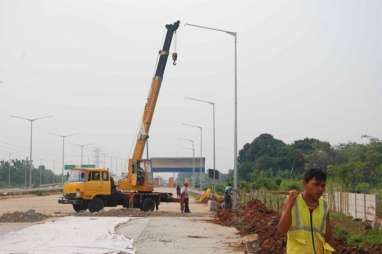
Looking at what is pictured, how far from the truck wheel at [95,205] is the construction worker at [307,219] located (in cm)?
3128

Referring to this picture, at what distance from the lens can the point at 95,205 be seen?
122 feet

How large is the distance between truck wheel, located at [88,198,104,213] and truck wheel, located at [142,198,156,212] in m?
2.42

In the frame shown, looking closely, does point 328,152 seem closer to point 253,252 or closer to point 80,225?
point 80,225

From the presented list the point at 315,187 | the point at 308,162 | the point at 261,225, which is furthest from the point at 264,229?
the point at 308,162

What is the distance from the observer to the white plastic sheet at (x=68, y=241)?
16359 mm

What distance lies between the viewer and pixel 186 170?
423 feet

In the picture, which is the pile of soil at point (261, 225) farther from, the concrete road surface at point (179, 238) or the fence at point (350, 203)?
the fence at point (350, 203)

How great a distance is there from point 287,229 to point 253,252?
10.0 m

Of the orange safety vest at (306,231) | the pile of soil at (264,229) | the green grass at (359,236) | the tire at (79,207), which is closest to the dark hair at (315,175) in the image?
the orange safety vest at (306,231)

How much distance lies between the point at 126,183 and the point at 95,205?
7.26 ft

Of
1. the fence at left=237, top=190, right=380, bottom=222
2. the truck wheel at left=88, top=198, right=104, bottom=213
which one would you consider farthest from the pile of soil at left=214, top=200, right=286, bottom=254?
the truck wheel at left=88, top=198, right=104, bottom=213

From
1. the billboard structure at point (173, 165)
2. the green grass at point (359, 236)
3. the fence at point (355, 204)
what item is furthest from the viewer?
the billboard structure at point (173, 165)

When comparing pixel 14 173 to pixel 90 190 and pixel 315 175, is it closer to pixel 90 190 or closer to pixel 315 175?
pixel 90 190

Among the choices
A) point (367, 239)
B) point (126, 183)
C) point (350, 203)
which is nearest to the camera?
point (367, 239)
